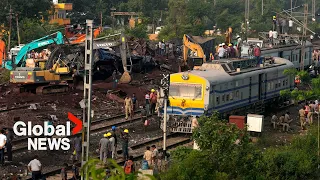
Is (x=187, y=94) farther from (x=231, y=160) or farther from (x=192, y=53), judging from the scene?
(x=192, y=53)

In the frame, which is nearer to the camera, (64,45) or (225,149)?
(225,149)

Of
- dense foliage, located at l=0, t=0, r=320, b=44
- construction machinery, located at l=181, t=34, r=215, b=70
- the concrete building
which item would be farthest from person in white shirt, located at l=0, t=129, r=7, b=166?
the concrete building

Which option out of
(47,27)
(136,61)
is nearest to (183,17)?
(47,27)

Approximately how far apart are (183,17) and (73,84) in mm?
45674

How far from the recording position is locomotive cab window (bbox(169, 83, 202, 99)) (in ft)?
107

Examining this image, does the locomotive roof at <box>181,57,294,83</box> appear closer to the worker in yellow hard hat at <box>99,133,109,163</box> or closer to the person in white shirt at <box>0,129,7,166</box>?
the worker in yellow hard hat at <box>99,133,109,163</box>

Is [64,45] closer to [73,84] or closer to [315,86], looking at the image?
[73,84]

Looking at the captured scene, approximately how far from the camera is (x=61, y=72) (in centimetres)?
4312

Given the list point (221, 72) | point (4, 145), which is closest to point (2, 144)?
point (4, 145)

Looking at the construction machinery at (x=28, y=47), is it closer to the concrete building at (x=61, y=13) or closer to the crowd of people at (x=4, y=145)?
the crowd of people at (x=4, y=145)

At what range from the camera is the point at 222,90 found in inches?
1324

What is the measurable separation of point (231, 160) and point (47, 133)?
11052 mm

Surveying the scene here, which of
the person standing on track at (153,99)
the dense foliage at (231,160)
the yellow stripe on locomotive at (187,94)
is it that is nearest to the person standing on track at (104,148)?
the dense foliage at (231,160)

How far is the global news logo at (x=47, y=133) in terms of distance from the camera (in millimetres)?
29891
